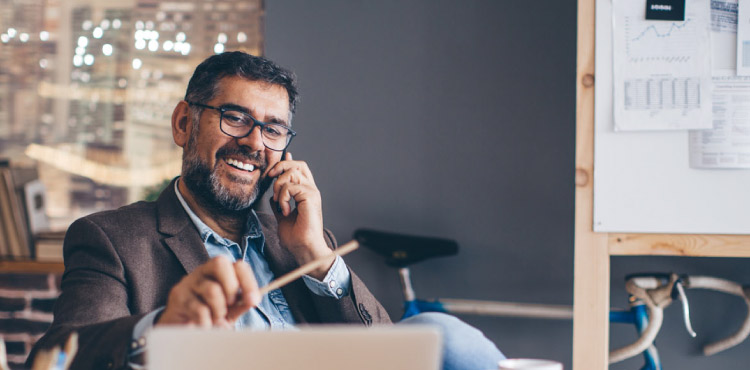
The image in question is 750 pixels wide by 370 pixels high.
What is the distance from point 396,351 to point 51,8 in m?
2.89

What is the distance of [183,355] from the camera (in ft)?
1.94

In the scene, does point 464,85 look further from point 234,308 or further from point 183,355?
point 183,355

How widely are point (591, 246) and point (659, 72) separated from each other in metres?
0.49

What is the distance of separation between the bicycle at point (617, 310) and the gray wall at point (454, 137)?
13 centimetres

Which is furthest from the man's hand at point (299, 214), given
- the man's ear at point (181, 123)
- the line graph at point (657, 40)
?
the line graph at point (657, 40)

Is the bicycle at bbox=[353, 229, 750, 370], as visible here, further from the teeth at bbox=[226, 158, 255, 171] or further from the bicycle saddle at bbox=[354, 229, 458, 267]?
the teeth at bbox=[226, 158, 255, 171]

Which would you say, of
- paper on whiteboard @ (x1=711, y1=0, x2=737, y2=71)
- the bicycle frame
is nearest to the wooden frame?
paper on whiteboard @ (x1=711, y1=0, x2=737, y2=71)

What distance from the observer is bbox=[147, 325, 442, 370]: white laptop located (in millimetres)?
582

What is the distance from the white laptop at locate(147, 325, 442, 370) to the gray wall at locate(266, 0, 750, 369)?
2018 millimetres

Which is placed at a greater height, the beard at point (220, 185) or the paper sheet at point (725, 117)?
the paper sheet at point (725, 117)

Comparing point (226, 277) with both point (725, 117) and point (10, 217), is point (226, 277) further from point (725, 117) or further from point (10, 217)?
point (10, 217)

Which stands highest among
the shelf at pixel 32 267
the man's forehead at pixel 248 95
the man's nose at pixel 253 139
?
the man's forehead at pixel 248 95

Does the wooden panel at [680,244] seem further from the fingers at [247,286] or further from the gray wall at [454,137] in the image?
the fingers at [247,286]

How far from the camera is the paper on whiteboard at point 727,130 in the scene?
176 centimetres
